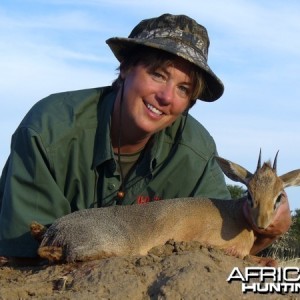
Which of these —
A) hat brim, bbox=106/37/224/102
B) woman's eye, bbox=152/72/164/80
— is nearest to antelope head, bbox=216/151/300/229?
hat brim, bbox=106/37/224/102

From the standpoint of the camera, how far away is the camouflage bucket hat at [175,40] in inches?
311

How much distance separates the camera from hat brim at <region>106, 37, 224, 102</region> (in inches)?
308

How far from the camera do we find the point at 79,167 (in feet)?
26.1

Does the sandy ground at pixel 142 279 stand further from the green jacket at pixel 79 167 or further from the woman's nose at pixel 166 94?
the woman's nose at pixel 166 94

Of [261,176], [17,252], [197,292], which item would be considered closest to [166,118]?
[261,176]

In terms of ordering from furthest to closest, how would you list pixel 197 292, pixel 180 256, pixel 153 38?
1. pixel 153 38
2. pixel 180 256
3. pixel 197 292

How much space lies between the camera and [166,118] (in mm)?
8062

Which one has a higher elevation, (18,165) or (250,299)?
(18,165)

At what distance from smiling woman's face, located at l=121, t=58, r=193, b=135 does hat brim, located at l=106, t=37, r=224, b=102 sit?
139mm

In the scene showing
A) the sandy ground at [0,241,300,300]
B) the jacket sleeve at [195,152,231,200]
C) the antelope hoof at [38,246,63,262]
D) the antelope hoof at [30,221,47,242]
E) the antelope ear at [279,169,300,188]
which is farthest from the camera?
the jacket sleeve at [195,152,231,200]

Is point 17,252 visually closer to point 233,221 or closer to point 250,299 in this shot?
point 233,221

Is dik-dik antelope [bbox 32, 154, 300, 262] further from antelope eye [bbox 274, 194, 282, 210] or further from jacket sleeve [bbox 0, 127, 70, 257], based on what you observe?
jacket sleeve [bbox 0, 127, 70, 257]

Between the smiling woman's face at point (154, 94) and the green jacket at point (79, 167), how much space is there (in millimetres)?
321

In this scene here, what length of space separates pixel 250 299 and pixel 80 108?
10.4 feet
